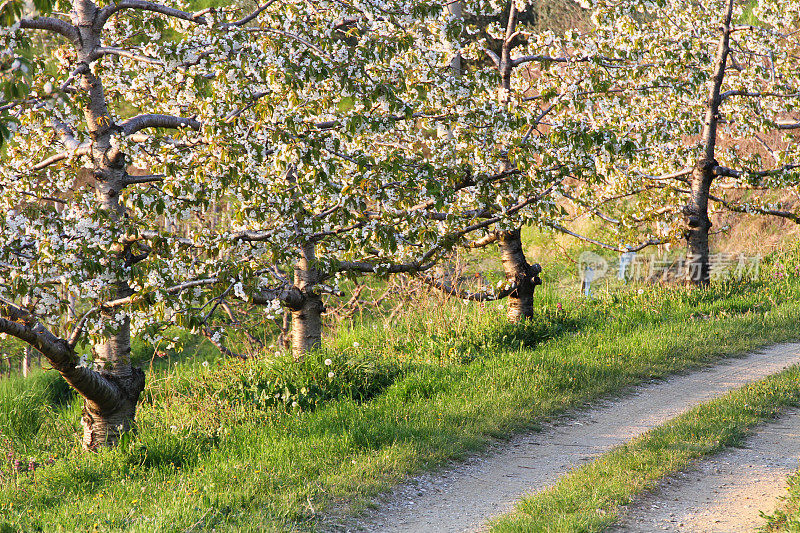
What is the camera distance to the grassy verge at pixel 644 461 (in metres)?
4.69

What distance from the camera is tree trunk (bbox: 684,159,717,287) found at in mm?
12173

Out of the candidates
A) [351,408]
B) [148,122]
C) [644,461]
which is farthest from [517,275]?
[148,122]

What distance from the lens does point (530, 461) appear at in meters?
6.06

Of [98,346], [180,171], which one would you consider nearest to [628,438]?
[180,171]

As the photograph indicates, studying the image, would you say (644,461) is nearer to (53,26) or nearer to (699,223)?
(53,26)

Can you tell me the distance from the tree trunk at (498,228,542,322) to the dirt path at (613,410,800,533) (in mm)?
4364

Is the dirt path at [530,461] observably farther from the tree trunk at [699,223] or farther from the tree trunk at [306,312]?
the tree trunk at [699,223]

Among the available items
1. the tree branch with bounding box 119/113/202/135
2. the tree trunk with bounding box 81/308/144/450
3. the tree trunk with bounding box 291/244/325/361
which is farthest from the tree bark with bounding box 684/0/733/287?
the tree trunk with bounding box 81/308/144/450

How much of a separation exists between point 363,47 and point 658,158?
739 centimetres

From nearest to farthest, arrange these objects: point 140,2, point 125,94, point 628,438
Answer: point 140,2 → point 628,438 → point 125,94

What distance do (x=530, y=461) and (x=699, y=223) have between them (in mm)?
7896

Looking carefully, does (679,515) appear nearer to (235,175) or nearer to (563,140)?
(563,140)

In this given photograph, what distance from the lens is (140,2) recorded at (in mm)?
5637

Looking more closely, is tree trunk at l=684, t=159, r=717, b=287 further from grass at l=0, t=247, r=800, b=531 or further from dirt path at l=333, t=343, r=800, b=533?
dirt path at l=333, t=343, r=800, b=533
